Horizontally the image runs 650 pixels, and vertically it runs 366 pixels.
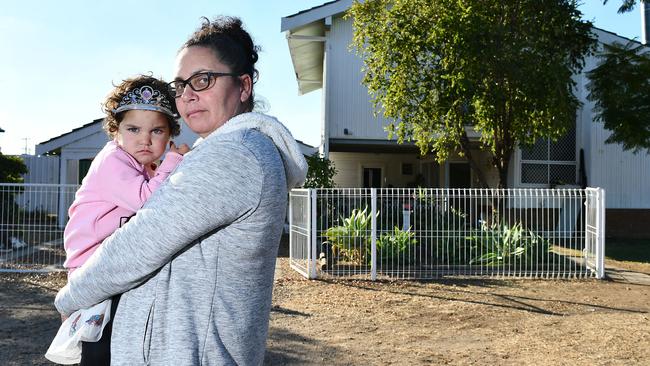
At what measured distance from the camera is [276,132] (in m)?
1.46

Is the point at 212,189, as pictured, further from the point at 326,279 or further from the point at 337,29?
the point at 337,29

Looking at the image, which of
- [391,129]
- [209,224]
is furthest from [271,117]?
[391,129]

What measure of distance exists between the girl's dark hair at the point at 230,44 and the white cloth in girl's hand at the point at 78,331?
717 millimetres

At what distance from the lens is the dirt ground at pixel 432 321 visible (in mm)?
5430

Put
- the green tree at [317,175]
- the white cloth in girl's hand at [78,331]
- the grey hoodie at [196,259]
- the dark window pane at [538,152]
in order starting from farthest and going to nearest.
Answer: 1. the dark window pane at [538,152]
2. the green tree at [317,175]
3. the white cloth in girl's hand at [78,331]
4. the grey hoodie at [196,259]

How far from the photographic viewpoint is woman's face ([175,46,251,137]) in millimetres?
1551

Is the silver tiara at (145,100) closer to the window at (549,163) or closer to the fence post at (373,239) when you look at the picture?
the fence post at (373,239)

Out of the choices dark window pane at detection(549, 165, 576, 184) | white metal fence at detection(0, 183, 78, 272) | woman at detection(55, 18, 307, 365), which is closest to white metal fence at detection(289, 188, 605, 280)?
white metal fence at detection(0, 183, 78, 272)

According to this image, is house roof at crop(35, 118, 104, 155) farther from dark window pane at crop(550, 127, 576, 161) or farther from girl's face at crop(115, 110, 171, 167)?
girl's face at crop(115, 110, 171, 167)

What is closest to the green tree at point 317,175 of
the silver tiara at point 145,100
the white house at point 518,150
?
the white house at point 518,150

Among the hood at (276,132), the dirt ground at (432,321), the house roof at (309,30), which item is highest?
the house roof at (309,30)

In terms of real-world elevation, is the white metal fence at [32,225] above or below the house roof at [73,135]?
below

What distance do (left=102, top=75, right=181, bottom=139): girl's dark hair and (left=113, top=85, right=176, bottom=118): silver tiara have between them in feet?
0.06

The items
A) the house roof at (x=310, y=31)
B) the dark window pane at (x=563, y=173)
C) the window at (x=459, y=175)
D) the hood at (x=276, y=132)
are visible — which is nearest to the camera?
the hood at (x=276, y=132)
